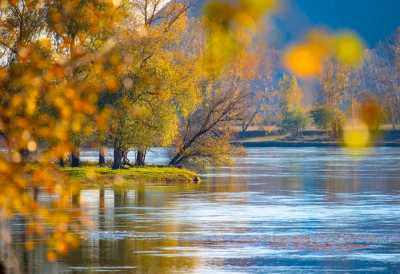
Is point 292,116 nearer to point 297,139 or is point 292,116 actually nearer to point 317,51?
point 297,139

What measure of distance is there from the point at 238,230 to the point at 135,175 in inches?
1075

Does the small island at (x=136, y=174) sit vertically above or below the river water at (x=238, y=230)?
above

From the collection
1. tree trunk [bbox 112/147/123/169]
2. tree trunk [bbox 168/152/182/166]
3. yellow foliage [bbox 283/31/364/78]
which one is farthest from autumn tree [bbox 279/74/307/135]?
yellow foliage [bbox 283/31/364/78]

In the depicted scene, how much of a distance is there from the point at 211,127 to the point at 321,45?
60399 mm

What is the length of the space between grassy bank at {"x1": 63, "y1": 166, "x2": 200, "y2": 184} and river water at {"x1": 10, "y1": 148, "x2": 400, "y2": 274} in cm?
200

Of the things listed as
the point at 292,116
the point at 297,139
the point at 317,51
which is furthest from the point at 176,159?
the point at 292,116

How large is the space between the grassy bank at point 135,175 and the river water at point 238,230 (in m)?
2.00

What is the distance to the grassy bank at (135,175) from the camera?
55594 millimetres

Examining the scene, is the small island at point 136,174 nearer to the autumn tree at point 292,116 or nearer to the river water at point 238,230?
the river water at point 238,230

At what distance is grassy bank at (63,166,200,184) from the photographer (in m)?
55.6

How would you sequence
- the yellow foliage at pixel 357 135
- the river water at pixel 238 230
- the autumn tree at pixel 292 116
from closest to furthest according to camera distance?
the yellow foliage at pixel 357 135
the river water at pixel 238 230
the autumn tree at pixel 292 116

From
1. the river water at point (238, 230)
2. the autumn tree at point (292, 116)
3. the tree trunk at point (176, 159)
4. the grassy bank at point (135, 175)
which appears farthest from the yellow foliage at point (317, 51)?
the autumn tree at point (292, 116)

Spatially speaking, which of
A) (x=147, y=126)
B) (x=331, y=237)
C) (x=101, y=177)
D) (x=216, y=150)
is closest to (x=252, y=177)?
(x=216, y=150)

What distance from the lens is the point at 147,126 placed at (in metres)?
60.6
